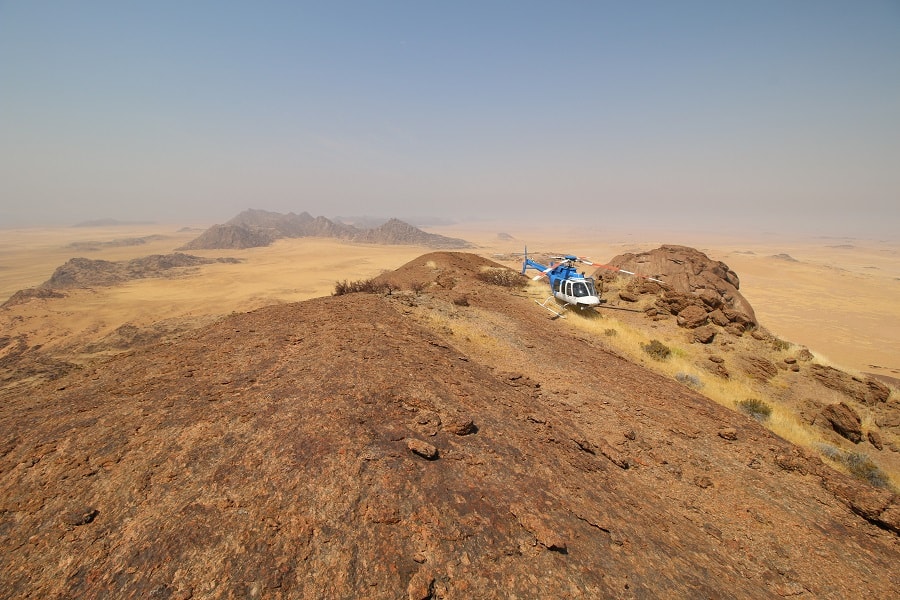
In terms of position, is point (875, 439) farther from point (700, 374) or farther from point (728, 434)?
point (728, 434)

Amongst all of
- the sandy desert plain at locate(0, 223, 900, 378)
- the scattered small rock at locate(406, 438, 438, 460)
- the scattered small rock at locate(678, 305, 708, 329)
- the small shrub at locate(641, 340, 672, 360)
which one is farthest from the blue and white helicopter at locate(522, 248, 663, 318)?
the scattered small rock at locate(406, 438, 438, 460)

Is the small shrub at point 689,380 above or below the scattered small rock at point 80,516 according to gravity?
below

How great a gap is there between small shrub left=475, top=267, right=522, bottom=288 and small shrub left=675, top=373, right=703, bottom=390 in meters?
10.9

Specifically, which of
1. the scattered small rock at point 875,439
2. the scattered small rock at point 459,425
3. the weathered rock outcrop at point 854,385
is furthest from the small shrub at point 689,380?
the scattered small rock at point 459,425

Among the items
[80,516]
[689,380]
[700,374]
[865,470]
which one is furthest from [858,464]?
[80,516]

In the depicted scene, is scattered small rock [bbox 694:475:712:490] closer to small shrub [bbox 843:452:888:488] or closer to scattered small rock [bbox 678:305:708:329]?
small shrub [bbox 843:452:888:488]

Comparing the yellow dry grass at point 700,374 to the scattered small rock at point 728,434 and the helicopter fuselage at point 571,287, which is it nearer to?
the helicopter fuselage at point 571,287

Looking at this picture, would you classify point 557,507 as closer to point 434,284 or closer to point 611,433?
point 611,433

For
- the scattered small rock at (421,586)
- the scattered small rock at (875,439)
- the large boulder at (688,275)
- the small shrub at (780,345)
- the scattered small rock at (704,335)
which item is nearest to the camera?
the scattered small rock at (421,586)

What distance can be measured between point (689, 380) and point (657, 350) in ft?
6.50

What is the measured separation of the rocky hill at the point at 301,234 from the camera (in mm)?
89750

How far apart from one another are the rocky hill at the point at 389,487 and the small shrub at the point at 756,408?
189 cm

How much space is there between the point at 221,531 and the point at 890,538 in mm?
11405

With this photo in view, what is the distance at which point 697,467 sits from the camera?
784cm
